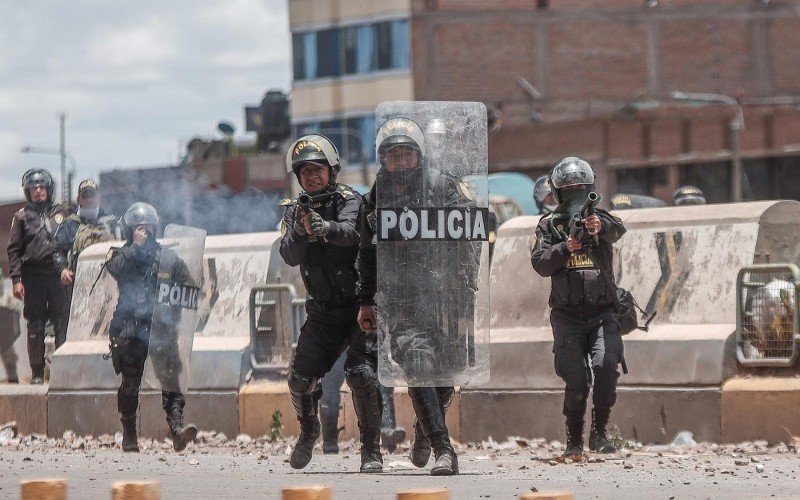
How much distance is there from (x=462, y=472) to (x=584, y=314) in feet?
4.62

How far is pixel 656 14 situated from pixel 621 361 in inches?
1845

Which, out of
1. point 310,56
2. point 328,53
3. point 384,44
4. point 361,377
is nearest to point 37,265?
point 361,377

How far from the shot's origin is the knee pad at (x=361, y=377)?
28.9 feet

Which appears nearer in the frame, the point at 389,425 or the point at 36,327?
the point at 389,425

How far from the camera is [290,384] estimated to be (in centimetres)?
900

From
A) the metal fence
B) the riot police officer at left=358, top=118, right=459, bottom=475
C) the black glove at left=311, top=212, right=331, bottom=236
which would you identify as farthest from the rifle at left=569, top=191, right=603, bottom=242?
the metal fence

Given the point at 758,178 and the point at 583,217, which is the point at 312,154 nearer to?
the point at 583,217

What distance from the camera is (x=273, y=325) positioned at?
1253cm

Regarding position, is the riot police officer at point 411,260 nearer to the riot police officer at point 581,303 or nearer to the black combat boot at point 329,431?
the riot police officer at point 581,303

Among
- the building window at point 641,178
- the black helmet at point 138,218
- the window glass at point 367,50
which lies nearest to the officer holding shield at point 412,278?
the black helmet at point 138,218

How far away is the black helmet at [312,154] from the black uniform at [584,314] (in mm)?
1568

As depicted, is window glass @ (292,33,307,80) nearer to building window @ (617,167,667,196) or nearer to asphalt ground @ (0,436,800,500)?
building window @ (617,167,667,196)

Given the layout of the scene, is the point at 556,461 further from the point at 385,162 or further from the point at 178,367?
the point at 178,367

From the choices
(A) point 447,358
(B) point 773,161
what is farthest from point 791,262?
(B) point 773,161
